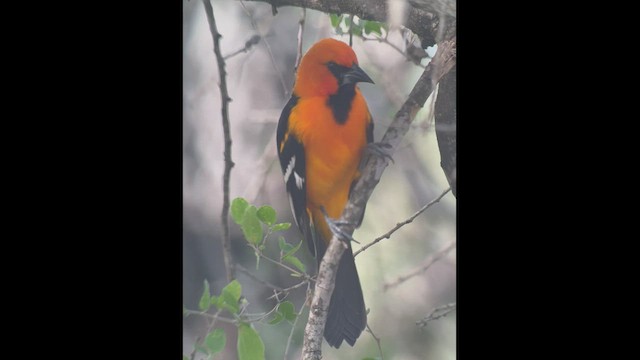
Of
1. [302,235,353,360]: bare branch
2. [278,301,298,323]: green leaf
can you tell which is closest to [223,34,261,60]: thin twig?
[302,235,353,360]: bare branch

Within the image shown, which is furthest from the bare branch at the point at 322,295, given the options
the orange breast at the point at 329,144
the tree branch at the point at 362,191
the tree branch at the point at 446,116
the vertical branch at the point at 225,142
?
the tree branch at the point at 446,116

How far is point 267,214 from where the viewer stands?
243 centimetres

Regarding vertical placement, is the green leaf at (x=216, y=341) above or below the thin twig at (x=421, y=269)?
below

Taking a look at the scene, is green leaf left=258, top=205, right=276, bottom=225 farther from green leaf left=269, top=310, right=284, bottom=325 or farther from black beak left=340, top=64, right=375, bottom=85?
black beak left=340, top=64, right=375, bottom=85

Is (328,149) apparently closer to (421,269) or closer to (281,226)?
(281,226)

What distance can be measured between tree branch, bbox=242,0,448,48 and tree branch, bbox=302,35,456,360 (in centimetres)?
5

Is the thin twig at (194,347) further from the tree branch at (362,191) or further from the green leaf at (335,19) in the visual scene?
the green leaf at (335,19)

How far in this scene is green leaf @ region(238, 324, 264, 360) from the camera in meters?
2.44

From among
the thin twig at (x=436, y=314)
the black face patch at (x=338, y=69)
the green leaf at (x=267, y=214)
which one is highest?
the black face patch at (x=338, y=69)

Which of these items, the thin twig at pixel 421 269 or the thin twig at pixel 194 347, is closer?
the thin twig at pixel 421 269

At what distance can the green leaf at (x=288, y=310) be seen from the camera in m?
2.42

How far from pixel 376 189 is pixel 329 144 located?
0.50ft

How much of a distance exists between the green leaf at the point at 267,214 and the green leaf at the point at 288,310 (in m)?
0.19
